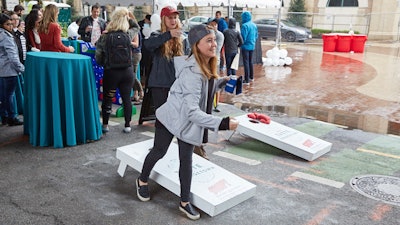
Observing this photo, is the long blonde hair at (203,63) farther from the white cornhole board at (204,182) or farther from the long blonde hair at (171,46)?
the long blonde hair at (171,46)

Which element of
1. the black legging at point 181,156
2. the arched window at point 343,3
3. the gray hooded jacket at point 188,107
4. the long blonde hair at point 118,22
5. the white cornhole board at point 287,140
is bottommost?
the white cornhole board at point 287,140

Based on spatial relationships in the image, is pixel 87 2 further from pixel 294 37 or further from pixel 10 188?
pixel 294 37

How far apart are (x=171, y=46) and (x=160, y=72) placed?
336 mm

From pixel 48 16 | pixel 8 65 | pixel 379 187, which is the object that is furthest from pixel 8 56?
pixel 379 187

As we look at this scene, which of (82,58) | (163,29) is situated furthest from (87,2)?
(163,29)

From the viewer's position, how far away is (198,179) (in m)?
3.84

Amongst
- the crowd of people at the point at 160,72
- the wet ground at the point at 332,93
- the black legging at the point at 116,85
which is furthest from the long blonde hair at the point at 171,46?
the wet ground at the point at 332,93

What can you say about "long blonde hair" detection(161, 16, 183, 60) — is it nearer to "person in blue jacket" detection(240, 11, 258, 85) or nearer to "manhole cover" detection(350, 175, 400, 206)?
"manhole cover" detection(350, 175, 400, 206)

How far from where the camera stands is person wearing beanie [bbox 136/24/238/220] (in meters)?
3.09

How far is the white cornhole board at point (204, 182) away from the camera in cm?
356

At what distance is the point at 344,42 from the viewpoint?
65.4 ft

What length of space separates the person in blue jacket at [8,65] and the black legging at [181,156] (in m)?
3.08

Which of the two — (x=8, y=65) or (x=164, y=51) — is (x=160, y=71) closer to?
(x=164, y=51)

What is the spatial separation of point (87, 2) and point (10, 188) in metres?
8.38
